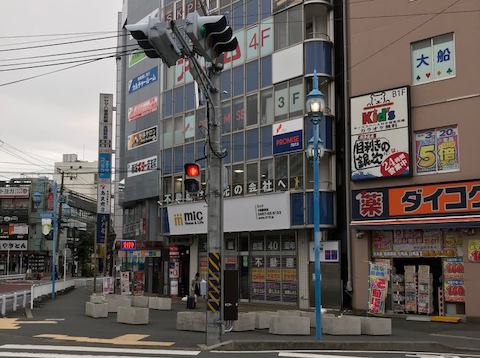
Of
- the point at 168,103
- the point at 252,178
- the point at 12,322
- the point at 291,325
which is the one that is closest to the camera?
the point at 291,325

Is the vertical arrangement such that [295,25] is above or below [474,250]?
above

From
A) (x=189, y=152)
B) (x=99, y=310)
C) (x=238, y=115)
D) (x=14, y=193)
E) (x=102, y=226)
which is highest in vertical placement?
(x=14, y=193)

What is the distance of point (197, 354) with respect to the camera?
13086mm

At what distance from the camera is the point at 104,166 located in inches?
1635

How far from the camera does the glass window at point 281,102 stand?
28.6 meters

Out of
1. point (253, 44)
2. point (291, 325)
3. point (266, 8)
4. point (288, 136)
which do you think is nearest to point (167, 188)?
point (253, 44)

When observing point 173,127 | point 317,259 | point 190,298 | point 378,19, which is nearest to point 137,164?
point 173,127

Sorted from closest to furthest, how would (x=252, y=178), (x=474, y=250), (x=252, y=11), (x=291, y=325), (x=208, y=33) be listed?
(x=208, y=33) → (x=291, y=325) → (x=474, y=250) → (x=252, y=178) → (x=252, y=11)

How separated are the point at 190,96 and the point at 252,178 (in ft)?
27.5

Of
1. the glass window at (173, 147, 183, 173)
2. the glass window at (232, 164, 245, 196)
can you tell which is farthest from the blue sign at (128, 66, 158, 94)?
the glass window at (232, 164, 245, 196)

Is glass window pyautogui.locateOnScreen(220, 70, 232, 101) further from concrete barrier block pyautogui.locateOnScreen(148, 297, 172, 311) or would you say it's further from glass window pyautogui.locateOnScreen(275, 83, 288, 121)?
concrete barrier block pyautogui.locateOnScreen(148, 297, 172, 311)

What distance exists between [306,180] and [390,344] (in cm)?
1297

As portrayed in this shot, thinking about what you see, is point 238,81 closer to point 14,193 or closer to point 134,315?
point 134,315

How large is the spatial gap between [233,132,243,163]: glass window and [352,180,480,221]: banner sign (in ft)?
26.8
